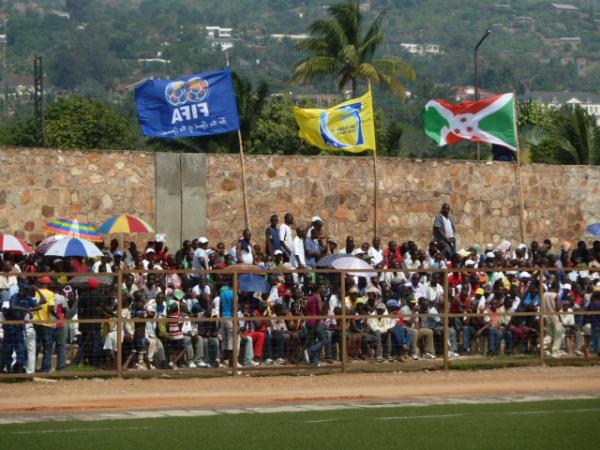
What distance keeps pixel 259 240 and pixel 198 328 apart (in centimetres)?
640

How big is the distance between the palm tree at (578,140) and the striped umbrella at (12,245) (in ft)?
66.6

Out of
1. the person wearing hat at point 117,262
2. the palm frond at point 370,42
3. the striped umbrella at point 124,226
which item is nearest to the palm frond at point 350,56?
the palm frond at point 370,42

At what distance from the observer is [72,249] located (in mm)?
21875

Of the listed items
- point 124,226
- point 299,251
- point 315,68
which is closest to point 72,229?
point 124,226

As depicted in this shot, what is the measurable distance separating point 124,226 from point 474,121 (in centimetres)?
843

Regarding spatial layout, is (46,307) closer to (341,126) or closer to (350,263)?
(350,263)

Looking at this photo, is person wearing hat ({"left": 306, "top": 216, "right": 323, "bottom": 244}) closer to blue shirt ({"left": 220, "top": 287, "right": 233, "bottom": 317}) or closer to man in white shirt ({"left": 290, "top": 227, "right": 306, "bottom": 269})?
man in white shirt ({"left": 290, "top": 227, "right": 306, "bottom": 269})

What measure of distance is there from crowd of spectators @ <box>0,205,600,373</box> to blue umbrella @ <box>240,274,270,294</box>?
0.30ft

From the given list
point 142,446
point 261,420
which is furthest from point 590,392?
point 142,446

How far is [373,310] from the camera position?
21.3m

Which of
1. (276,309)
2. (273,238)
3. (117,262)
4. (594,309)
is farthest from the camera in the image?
(273,238)

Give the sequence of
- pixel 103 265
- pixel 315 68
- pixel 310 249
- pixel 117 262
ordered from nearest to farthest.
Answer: pixel 103 265 → pixel 117 262 → pixel 310 249 → pixel 315 68

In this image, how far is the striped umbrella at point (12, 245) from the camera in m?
22.1

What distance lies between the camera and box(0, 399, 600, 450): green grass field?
47.7ft
